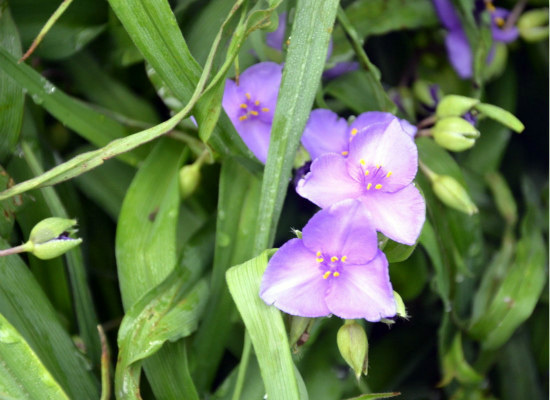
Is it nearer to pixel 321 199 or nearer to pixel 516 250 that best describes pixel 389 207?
pixel 321 199

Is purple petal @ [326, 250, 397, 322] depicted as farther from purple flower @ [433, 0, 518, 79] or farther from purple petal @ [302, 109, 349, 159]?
purple flower @ [433, 0, 518, 79]

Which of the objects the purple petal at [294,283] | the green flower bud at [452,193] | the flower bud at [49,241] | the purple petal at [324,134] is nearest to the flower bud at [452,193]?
the green flower bud at [452,193]

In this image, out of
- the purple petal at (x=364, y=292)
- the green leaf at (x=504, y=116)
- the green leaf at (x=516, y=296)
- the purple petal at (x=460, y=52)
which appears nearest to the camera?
the purple petal at (x=364, y=292)

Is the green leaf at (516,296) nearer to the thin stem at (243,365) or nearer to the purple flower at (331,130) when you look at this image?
the purple flower at (331,130)

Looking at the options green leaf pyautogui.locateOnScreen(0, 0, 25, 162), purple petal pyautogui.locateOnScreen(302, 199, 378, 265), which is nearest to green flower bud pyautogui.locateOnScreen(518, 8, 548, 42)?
purple petal pyautogui.locateOnScreen(302, 199, 378, 265)

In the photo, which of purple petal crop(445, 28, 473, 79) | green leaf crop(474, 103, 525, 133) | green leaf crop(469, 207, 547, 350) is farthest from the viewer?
purple petal crop(445, 28, 473, 79)

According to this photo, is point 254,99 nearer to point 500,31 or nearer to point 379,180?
point 379,180
